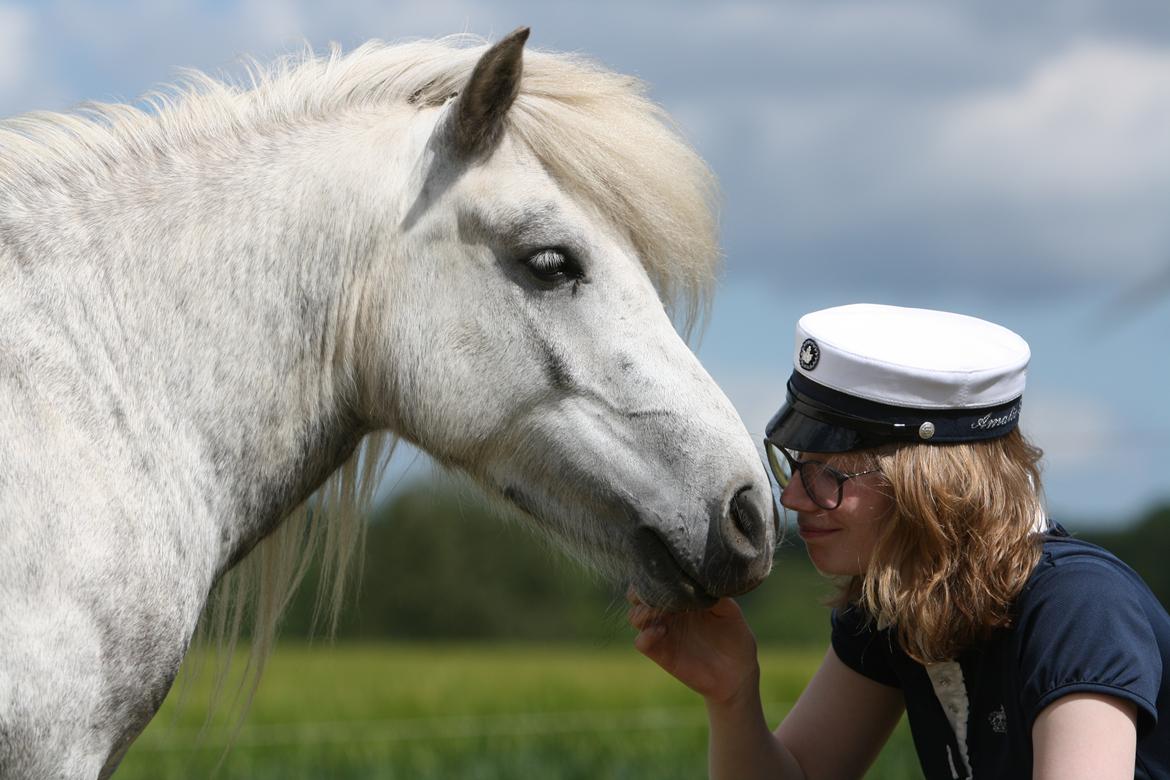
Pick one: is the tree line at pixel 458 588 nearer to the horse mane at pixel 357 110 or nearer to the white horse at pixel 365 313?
the horse mane at pixel 357 110

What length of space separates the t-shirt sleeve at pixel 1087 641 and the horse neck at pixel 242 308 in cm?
134

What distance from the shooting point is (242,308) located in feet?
7.20

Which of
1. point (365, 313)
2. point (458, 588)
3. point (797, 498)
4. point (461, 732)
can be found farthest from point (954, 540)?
point (458, 588)

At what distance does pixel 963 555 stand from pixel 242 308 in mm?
1398

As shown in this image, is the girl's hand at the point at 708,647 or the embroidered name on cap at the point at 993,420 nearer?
the embroidered name on cap at the point at 993,420

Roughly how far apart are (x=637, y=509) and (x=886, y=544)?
0.48 metres

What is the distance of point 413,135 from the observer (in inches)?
93.1

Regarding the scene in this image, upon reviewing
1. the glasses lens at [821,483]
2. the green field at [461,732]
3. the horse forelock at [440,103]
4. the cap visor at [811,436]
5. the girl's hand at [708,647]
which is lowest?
the green field at [461,732]

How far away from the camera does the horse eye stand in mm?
2277

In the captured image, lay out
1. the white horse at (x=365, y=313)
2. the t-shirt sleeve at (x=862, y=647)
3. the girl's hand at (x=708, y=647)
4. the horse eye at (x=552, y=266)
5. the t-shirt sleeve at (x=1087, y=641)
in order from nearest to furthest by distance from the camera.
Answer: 1. the t-shirt sleeve at (x=1087, y=641)
2. the white horse at (x=365, y=313)
3. the horse eye at (x=552, y=266)
4. the girl's hand at (x=708, y=647)
5. the t-shirt sleeve at (x=862, y=647)

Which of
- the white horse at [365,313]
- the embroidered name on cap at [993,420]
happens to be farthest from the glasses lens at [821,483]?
the embroidered name on cap at [993,420]

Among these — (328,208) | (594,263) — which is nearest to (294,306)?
(328,208)

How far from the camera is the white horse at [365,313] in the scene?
207cm

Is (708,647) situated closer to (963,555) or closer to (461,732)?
(963,555)
